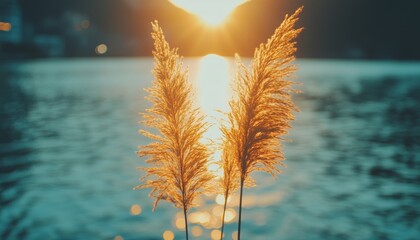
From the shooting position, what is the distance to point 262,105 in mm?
4320

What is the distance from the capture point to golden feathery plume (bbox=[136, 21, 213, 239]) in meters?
4.28

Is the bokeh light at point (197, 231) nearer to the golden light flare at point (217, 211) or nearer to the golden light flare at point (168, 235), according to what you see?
the golden light flare at point (168, 235)

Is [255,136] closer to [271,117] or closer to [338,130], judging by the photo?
[271,117]

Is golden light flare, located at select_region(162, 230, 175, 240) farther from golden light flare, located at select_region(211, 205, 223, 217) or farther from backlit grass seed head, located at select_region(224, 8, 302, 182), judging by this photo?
backlit grass seed head, located at select_region(224, 8, 302, 182)

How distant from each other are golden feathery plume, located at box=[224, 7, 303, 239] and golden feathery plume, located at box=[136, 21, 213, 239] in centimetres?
28

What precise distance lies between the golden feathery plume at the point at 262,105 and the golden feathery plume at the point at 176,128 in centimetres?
28

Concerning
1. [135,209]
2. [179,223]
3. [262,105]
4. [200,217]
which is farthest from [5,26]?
[262,105]

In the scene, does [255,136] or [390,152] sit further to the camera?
[390,152]

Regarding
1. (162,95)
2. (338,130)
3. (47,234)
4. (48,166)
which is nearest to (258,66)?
(162,95)

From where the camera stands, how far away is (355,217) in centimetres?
2058

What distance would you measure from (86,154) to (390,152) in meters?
19.5

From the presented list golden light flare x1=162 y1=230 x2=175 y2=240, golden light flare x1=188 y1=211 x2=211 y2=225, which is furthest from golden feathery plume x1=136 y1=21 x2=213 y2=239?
golden light flare x1=188 y1=211 x2=211 y2=225

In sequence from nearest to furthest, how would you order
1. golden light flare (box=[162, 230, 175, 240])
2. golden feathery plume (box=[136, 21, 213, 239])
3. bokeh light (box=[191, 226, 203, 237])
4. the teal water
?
1. golden feathery plume (box=[136, 21, 213, 239])
2. golden light flare (box=[162, 230, 175, 240])
3. bokeh light (box=[191, 226, 203, 237])
4. the teal water

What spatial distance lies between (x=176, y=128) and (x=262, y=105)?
27.8 inches
